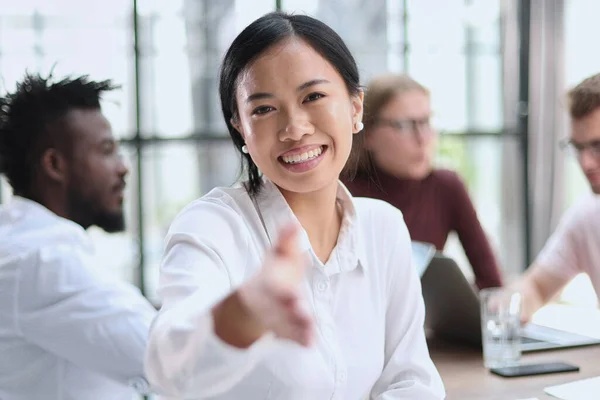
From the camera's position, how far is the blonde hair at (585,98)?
6.95ft

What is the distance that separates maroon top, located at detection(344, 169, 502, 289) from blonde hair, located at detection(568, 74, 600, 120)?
3.30 feet

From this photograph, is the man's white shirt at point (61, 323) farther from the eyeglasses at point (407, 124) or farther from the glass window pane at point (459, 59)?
the glass window pane at point (459, 59)

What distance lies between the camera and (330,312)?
4.93 feet

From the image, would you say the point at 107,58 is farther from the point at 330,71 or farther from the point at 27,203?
the point at 330,71

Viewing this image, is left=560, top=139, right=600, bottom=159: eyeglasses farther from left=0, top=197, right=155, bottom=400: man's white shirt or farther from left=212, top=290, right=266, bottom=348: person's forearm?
left=212, top=290, right=266, bottom=348: person's forearm

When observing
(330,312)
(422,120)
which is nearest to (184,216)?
(330,312)

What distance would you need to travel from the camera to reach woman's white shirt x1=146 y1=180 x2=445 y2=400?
47.7 inches

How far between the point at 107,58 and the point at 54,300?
3.56 metres

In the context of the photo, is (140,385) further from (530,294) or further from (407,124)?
(407,124)

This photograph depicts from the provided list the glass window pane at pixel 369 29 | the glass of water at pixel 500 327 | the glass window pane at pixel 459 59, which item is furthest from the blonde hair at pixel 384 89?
the glass window pane at pixel 459 59

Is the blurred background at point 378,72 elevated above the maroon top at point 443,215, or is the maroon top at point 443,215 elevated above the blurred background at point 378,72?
the blurred background at point 378,72

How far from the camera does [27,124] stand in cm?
205

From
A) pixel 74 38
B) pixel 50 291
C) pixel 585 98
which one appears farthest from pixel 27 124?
pixel 74 38

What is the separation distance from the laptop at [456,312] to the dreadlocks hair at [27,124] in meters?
1.04
